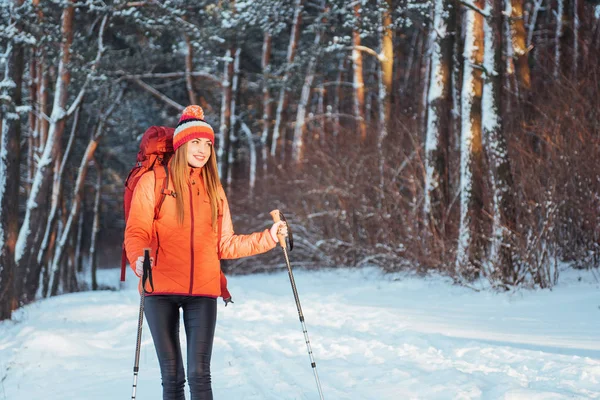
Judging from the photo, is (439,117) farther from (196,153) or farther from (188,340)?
(188,340)

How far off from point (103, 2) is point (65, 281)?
542 inches

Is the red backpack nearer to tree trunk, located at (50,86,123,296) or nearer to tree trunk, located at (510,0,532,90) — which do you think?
tree trunk, located at (510,0,532,90)

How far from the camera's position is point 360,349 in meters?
8.30

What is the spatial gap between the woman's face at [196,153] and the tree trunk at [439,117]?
33.6ft

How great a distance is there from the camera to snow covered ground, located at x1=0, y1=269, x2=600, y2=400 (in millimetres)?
6324

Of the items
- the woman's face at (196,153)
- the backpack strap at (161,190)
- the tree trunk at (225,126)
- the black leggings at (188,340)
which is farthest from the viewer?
the tree trunk at (225,126)

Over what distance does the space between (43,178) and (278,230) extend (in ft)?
38.2

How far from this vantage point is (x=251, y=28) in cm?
2250

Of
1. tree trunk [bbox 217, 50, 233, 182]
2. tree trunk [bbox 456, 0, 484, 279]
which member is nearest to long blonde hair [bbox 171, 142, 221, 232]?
tree trunk [bbox 456, 0, 484, 279]

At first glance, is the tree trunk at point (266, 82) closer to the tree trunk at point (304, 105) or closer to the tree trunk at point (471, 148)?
the tree trunk at point (304, 105)

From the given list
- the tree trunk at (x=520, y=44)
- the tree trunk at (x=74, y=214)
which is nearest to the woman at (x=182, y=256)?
the tree trunk at (x=520, y=44)

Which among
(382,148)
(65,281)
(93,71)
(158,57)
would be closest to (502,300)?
(382,148)

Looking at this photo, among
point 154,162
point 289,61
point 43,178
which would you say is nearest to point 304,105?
point 289,61

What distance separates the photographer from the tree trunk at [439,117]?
1474 centimetres
